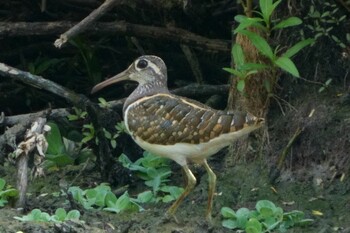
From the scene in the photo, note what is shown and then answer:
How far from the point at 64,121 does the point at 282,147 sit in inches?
75.0

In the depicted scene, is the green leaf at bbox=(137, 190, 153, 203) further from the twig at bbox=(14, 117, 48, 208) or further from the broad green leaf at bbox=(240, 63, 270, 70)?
the broad green leaf at bbox=(240, 63, 270, 70)

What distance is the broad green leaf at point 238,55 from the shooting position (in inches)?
333

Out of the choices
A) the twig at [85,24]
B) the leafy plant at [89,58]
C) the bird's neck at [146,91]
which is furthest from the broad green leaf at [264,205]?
the leafy plant at [89,58]

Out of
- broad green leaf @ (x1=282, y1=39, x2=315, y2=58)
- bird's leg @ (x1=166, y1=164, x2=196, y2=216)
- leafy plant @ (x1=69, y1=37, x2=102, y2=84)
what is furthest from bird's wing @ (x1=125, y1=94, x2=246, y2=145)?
leafy plant @ (x1=69, y1=37, x2=102, y2=84)

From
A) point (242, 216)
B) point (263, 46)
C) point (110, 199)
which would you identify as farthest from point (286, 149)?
point (110, 199)

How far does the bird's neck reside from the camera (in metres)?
8.52

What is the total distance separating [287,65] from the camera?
26.8 ft

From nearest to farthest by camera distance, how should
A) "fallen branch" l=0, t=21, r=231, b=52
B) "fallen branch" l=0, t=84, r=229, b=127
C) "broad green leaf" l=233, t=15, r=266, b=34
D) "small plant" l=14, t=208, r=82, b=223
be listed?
"small plant" l=14, t=208, r=82, b=223, "broad green leaf" l=233, t=15, r=266, b=34, "fallen branch" l=0, t=84, r=229, b=127, "fallen branch" l=0, t=21, r=231, b=52

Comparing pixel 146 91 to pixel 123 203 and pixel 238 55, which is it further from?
pixel 123 203

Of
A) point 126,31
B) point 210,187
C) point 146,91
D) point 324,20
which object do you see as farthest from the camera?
point 126,31

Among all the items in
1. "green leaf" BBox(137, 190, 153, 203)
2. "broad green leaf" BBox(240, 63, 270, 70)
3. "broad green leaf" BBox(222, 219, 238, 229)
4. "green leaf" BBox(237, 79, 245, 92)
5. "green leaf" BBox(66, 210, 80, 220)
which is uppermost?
"broad green leaf" BBox(240, 63, 270, 70)

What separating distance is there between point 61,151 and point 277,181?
177 centimetres

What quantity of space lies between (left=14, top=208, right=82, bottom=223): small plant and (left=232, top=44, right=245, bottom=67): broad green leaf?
1.57m

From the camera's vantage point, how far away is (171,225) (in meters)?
7.85
